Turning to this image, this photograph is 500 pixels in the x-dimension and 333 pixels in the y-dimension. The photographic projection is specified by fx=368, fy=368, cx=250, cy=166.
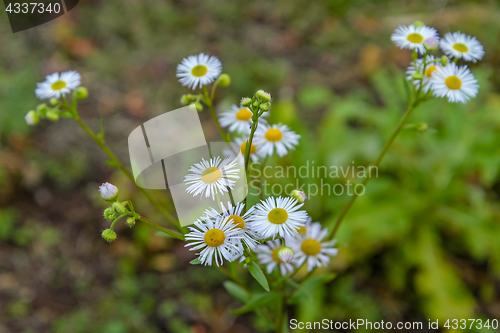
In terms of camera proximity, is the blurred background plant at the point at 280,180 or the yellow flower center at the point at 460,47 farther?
the blurred background plant at the point at 280,180

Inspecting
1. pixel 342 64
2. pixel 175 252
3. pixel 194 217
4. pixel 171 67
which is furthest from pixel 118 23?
pixel 194 217

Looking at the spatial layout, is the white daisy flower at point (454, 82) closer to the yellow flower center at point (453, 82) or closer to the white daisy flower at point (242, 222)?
the yellow flower center at point (453, 82)

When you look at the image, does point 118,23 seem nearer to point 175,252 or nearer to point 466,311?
point 175,252

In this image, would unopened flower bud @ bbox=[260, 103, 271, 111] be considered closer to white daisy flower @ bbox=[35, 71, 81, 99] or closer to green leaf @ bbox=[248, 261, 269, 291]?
green leaf @ bbox=[248, 261, 269, 291]

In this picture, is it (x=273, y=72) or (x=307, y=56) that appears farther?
(x=307, y=56)

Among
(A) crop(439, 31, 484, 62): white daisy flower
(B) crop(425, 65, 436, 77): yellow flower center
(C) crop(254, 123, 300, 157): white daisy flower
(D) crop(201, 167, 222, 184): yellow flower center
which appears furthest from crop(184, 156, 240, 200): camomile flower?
(A) crop(439, 31, 484, 62): white daisy flower
